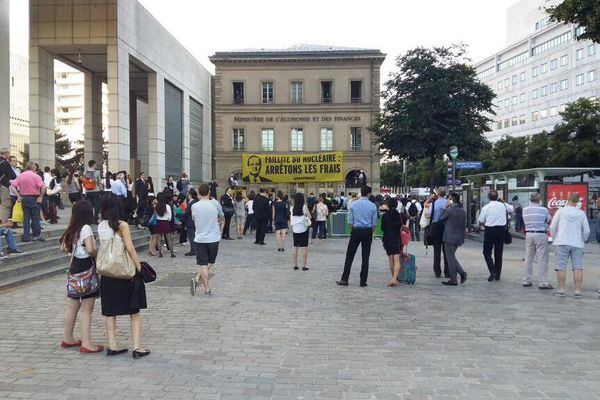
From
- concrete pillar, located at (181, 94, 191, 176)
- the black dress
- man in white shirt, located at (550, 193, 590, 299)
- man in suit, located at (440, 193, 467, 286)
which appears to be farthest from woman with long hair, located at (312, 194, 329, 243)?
concrete pillar, located at (181, 94, 191, 176)

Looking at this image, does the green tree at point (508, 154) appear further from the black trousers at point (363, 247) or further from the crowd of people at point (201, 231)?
the black trousers at point (363, 247)

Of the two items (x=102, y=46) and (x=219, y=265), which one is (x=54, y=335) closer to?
(x=219, y=265)

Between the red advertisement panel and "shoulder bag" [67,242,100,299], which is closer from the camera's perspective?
"shoulder bag" [67,242,100,299]

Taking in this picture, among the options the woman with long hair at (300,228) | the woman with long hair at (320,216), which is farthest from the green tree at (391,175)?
the woman with long hair at (300,228)

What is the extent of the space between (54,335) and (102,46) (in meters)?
19.1

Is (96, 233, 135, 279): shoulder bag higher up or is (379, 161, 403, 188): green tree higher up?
(379, 161, 403, 188): green tree

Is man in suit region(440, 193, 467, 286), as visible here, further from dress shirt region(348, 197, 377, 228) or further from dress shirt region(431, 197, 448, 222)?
dress shirt region(348, 197, 377, 228)

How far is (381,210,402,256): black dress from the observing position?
33.1 feet

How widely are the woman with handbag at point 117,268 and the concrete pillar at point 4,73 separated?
43.6 feet

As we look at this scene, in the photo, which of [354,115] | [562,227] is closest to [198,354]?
[562,227]

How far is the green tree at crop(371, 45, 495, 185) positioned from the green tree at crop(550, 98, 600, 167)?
50.8 ft

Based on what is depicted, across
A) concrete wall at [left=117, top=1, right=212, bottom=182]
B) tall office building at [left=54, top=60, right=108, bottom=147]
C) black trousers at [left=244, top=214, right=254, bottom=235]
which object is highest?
tall office building at [left=54, top=60, right=108, bottom=147]

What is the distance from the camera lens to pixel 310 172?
25688mm

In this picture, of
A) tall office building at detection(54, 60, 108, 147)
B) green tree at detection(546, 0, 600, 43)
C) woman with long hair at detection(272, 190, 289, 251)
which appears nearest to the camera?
green tree at detection(546, 0, 600, 43)
